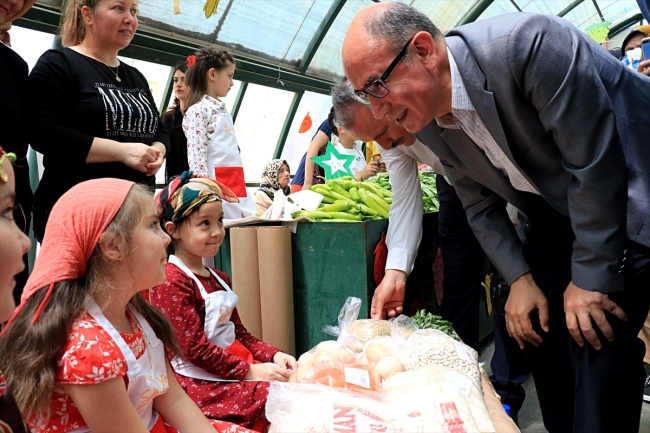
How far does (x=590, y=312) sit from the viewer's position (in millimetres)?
1536

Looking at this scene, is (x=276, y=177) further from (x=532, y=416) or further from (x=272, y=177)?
(x=532, y=416)

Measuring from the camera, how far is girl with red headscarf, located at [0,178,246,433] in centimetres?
128

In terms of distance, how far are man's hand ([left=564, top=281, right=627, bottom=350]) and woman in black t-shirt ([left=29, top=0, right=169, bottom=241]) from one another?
1.75 metres

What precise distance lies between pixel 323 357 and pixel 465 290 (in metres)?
1.42

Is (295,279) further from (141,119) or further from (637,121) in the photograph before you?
(637,121)

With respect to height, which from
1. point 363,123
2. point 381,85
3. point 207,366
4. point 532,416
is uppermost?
point 381,85

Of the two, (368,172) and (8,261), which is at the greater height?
(8,261)

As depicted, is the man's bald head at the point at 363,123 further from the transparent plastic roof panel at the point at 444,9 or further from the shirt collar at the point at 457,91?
the transparent plastic roof panel at the point at 444,9

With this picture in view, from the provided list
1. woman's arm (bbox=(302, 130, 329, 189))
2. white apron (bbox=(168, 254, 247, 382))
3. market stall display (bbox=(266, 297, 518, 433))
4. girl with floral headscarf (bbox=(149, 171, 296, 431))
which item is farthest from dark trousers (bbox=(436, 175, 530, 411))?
woman's arm (bbox=(302, 130, 329, 189))

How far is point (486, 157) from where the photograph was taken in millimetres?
1734

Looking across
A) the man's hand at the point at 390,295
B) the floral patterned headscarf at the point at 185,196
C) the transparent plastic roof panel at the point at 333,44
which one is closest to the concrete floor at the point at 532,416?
the man's hand at the point at 390,295

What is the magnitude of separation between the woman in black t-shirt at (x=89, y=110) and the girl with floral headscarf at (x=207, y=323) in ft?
0.86

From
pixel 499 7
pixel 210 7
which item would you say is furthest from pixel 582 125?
pixel 499 7

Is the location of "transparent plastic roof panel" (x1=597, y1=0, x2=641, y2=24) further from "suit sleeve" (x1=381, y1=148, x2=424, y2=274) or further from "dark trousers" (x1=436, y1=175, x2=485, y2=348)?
"suit sleeve" (x1=381, y1=148, x2=424, y2=274)
